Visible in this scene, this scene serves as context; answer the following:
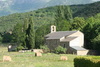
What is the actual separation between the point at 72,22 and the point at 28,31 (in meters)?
24.4

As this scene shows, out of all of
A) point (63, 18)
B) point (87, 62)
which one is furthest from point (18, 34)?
point (87, 62)

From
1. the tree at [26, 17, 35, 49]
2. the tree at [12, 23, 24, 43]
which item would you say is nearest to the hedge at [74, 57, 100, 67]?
the tree at [26, 17, 35, 49]

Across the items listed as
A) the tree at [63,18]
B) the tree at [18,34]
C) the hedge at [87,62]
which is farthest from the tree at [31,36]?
the hedge at [87,62]

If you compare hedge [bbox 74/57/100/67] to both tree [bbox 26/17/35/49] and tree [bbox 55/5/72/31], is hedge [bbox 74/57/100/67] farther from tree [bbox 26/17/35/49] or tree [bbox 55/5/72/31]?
tree [bbox 55/5/72/31]

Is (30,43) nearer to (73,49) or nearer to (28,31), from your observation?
(28,31)

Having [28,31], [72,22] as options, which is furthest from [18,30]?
[72,22]

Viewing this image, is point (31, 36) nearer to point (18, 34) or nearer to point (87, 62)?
point (18, 34)

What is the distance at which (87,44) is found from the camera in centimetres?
7862

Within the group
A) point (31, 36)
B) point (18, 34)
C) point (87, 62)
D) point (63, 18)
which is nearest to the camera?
point (87, 62)

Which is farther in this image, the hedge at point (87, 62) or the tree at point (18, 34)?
the tree at point (18, 34)

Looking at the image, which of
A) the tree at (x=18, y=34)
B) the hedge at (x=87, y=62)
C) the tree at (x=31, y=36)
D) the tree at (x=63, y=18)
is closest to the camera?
the hedge at (x=87, y=62)

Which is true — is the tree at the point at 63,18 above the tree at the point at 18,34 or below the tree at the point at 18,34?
above

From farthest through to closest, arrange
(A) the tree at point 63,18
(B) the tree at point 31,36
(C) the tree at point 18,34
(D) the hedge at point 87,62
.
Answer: (A) the tree at point 63,18
(C) the tree at point 18,34
(B) the tree at point 31,36
(D) the hedge at point 87,62

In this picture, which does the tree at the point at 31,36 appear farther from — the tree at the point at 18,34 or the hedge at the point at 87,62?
the hedge at the point at 87,62
